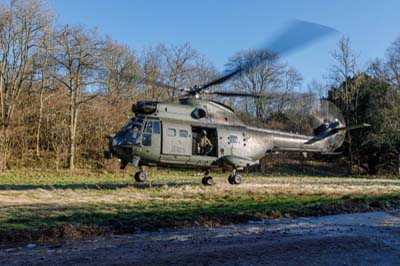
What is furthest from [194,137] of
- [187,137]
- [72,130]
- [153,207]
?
[72,130]

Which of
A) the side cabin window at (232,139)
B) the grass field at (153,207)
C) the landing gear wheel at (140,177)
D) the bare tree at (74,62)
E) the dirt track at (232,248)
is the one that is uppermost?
the bare tree at (74,62)

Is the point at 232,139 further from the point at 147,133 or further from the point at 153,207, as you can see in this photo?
the point at 153,207

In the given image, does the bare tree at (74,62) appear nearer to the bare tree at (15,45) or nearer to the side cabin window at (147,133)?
the bare tree at (15,45)

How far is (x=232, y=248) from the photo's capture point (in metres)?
5.64

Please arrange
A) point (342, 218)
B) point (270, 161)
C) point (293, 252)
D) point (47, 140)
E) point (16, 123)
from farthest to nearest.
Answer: point (270, 161), point (47, 140), point (16, 123), point (342, 218), point (293, 252)

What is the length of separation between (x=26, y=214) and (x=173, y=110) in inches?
296

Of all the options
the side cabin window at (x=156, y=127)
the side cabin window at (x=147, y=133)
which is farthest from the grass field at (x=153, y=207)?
the side cabin window at (x=156, y=127)

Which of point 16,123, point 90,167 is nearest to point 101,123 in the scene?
point 90,167

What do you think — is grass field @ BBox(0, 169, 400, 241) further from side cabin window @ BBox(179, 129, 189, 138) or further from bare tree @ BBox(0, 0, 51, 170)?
bare tree @ BBox(0, 0, 51, 170)

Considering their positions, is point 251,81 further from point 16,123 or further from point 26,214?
point 26,214

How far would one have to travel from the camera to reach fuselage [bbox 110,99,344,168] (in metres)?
14.1

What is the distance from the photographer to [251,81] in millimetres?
45656

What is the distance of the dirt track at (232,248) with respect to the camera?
4957 millimetres

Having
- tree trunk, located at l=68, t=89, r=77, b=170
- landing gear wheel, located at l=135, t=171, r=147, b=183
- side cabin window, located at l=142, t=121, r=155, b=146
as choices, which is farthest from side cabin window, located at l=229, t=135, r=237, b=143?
tree trunk, located at l=68, t=89, r=77, b=170
